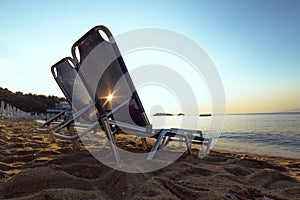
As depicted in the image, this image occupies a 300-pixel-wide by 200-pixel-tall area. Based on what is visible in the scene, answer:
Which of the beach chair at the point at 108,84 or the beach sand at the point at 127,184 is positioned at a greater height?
the beach chair at the point at 108,84

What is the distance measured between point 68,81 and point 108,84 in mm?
1710

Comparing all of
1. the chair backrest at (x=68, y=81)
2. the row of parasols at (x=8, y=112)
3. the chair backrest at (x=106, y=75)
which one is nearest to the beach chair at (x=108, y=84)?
the chair backrest at (x=106, y=75)

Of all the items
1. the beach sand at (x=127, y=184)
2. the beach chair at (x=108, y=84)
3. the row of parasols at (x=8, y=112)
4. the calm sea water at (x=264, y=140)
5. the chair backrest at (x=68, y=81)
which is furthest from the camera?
the row of parasols at (x=8, y=112)

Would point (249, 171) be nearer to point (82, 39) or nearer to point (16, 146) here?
point (82, 39)

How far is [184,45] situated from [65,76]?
3.45 m

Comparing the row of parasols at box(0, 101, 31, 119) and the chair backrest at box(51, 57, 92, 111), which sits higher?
the row of parasols at box(0, 101, 31, 119)

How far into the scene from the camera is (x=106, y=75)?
2.76m

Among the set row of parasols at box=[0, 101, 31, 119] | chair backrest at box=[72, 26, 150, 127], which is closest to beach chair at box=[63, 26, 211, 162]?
chair backrest at box=[72, 26, 150, 127]

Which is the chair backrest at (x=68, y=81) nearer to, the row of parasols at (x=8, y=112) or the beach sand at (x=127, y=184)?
the beach sand at (x=127, y=184)

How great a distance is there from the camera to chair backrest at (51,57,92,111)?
3.91 meters

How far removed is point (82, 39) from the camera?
255 cm

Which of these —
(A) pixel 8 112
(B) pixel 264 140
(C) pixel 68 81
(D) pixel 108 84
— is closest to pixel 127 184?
(D) pixel 108 84

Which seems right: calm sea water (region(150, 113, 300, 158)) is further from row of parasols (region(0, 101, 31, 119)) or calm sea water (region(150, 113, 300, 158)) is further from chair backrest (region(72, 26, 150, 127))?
row of parasols (region(0, 101, 31, 119))

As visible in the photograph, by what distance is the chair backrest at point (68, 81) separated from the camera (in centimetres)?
391
